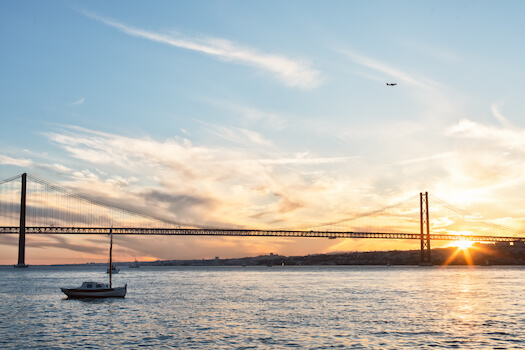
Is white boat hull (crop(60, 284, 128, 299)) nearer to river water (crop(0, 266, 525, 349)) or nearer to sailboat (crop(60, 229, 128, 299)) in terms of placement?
sailboat (crop(60, 229, 128, 299))

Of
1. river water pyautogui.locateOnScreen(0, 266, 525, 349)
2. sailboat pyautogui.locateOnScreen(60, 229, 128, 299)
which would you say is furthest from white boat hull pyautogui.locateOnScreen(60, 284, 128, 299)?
river water pyautogui.locateOnScreen(0, 266, 525, 349)

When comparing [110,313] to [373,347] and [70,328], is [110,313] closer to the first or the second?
[70,328]

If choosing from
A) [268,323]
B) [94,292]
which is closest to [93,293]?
[94,292]

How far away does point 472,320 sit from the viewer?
132 feet

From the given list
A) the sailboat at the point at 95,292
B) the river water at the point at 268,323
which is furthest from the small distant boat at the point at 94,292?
the river water at the point at 268,323

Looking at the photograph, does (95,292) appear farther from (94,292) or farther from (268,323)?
(268,323)

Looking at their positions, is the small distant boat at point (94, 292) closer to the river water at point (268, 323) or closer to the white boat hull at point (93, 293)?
the white boat hull at point (93, 293)

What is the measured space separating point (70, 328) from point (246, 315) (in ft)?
42.8

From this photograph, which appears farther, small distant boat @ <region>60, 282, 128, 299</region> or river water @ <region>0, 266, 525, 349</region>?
small distant boat @ <region>60, 282, 128, 299</region>

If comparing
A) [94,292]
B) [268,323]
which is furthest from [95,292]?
[268,323]

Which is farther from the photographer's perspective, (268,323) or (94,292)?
(94,292)

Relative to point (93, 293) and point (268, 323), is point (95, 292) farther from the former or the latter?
point (268, 323)

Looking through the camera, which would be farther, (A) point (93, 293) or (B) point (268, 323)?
(A) point (93, 293)

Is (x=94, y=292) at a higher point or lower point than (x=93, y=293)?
higher
